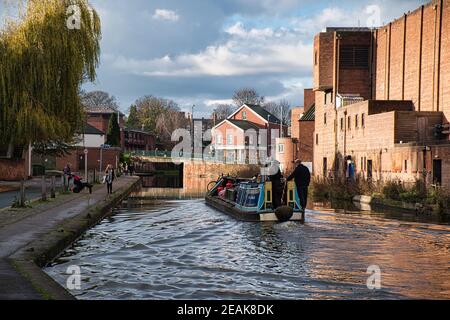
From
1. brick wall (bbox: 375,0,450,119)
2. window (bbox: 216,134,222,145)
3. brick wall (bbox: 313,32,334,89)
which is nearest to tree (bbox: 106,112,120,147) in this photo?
window (bbox: 216,134,222,145)

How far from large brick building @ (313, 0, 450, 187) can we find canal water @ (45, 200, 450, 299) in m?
14.1

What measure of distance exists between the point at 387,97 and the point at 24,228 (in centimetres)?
3760

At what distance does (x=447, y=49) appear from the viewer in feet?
130

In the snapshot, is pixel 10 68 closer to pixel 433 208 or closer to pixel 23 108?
pixel 23 108

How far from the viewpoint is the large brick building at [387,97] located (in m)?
38.2

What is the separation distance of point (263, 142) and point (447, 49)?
6055 cm

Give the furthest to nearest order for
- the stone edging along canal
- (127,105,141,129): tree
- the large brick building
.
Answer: (127,105,141,129): tree < the large brick building < the stone edging along canal

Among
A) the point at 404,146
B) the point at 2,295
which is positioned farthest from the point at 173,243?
the point at 404,146

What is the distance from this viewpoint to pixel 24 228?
17.5 metres

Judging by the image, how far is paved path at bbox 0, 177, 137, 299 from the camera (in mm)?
9398

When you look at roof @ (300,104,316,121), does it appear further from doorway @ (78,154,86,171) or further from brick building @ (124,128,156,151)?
brick building @ (124,128,156,151)

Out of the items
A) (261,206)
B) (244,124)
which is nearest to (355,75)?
(261,206)

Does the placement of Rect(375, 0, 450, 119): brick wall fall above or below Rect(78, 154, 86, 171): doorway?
above

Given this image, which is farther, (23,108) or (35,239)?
(23,108)
